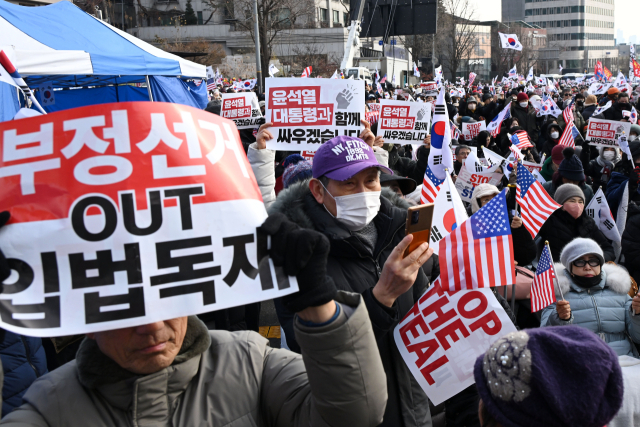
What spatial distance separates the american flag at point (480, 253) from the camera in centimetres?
283

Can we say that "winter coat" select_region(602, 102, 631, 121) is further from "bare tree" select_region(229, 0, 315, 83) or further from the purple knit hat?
"bare tree" select_region(229, 0, 315, 83)

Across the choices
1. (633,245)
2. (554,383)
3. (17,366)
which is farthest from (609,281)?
(17,366)

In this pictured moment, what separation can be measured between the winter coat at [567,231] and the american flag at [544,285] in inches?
60.6

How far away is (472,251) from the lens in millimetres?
2930

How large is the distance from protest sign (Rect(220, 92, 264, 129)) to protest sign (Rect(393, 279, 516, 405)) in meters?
→ 5.18

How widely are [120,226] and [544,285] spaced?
3.02 metres

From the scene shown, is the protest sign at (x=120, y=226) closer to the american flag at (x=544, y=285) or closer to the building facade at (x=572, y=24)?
the american flag at (x=544, y=285)

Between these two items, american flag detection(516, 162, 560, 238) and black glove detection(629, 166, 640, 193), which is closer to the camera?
american flag detection(516, 162, 560, 238)

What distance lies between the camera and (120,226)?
4.73 ft

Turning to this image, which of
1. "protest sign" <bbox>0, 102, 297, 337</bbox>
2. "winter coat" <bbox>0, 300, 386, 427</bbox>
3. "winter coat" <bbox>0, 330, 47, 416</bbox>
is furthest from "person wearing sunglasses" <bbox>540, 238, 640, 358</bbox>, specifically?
"winter coat" <bbox>0, 330, 47, 416</bbox>

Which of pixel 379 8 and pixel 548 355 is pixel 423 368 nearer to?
pixel 548 355

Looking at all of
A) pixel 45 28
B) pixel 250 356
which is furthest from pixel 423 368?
pixel 45 28

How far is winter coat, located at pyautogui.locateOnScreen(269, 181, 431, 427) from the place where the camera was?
2.42 metres

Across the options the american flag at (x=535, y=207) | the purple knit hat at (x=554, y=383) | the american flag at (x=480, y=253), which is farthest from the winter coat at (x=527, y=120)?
the purple knit hat at (x=554, y=383)
